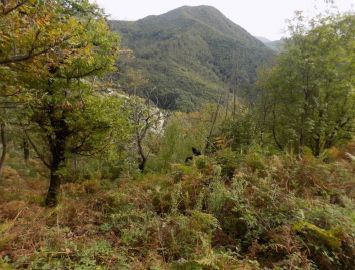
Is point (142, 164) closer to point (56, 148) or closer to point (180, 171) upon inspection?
point (56, 148)

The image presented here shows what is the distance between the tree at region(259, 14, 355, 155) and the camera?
41.6ft

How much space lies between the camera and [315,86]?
42.4 ft

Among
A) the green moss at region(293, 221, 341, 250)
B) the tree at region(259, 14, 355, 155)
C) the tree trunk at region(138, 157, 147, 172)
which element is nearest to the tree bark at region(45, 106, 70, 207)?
the green moss at region(293, 221, 341, 250)

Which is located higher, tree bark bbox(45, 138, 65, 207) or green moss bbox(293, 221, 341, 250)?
green moss bbox(293, 221, 341, 250)

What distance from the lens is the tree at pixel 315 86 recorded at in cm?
1268

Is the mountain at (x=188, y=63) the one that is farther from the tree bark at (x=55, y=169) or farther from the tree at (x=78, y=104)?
the tree at (x=78, y=104)

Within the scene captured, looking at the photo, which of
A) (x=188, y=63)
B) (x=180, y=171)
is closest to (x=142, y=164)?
(x=180, y=171)

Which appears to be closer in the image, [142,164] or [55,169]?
[55,169]

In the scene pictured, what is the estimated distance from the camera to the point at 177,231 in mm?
4945

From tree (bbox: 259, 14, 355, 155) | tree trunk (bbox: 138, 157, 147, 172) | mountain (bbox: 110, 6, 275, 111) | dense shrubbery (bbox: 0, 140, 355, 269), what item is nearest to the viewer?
dense shrubbery (bbox: 0, 140, 355, 269)

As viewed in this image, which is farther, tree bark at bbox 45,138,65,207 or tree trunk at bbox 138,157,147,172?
tree trunk at bbox 138,157,147,172

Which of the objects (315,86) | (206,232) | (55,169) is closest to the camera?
(206,232)

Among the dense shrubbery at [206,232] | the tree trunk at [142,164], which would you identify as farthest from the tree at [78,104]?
the tree trunk at [142,164]

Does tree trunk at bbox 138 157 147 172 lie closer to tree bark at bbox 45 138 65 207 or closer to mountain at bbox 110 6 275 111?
tree bark at bbox 45 138 65 207
